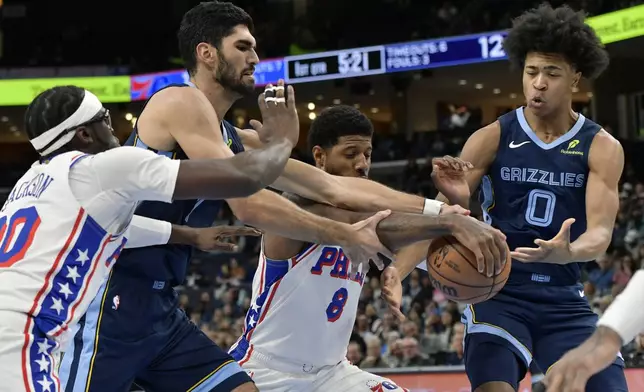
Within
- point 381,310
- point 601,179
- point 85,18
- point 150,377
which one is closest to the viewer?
point 150,377

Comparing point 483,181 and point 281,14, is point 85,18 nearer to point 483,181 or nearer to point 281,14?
point 281,14

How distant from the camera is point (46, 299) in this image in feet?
11.6

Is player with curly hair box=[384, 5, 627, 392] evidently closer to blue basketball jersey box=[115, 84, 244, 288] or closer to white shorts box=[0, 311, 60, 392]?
blue basketball jersey box=[115, 84, 244, 288]

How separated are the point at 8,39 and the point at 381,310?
56.7 feet

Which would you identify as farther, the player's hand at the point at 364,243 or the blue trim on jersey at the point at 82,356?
the blue trim on jersey at the point at 82,356

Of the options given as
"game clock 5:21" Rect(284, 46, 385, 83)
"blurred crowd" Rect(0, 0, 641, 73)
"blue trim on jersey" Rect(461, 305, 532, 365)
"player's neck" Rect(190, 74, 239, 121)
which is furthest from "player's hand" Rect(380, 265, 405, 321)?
"game clock 5:21" Rect(284, 46, 385, 83)

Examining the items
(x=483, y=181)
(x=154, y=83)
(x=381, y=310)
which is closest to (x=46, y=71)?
(x=154, y=83)

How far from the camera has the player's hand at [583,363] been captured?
2807 millimetres

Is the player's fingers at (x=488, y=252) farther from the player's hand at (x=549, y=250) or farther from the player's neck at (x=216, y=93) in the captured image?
the player's neck at (x=216, y=93)

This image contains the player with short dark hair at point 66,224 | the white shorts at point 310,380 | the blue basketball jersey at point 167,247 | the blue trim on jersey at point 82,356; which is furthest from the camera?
the white shorts at point 310,380

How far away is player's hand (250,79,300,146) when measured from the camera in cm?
394

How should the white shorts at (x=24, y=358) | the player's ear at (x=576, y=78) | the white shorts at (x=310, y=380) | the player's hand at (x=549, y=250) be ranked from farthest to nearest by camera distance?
1. the player's ear at (x=576, y=78)
2. the white shorts at (x=310, y=380)
3. the player's hand at (x=549, y=250)
4. the white shorts at (x=24, y=358)

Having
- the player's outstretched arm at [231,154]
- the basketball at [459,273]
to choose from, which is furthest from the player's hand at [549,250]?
the player's outstretched arm at [231,154]

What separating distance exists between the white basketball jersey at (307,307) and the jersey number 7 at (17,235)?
1751 mm
